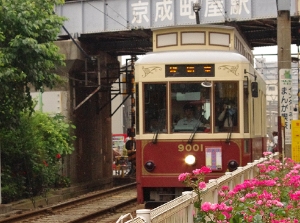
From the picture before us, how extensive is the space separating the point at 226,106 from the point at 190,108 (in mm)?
708

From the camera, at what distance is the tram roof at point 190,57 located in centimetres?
1442

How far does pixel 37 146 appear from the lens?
21891mm

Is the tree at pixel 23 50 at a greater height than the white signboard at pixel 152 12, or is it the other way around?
the white signboard at pixel 152 12

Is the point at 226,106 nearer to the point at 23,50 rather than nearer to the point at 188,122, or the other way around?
the point at 188,122

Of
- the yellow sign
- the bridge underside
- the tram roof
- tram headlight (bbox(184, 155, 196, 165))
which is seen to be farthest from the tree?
the bridge underside

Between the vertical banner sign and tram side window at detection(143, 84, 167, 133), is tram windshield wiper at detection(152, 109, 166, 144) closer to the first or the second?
tram side window at detection(143, 84, 167, 133)

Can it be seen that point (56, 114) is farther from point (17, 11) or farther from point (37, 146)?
point (17, 11)

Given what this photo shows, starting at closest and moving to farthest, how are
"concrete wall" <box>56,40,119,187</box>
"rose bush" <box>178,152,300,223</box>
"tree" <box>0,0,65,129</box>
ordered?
"rose bush" <box>178,152,300,223</box> < "tree" <box>0,0,65,129</box> < "concrete wall" <box>56,40,119,187</box>

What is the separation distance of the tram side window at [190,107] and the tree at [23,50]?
449 centimetres

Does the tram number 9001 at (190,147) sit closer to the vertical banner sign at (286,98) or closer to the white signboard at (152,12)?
the vertical banner sign at (286,98)

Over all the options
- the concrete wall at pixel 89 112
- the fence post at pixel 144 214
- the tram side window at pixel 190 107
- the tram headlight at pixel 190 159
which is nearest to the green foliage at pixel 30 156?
the concrete wall at pixel 89 112

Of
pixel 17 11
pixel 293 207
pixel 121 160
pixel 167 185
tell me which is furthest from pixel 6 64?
pixel 121 160

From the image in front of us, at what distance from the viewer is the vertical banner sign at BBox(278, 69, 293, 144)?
15742 millimetres

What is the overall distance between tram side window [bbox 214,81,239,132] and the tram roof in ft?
1.55
